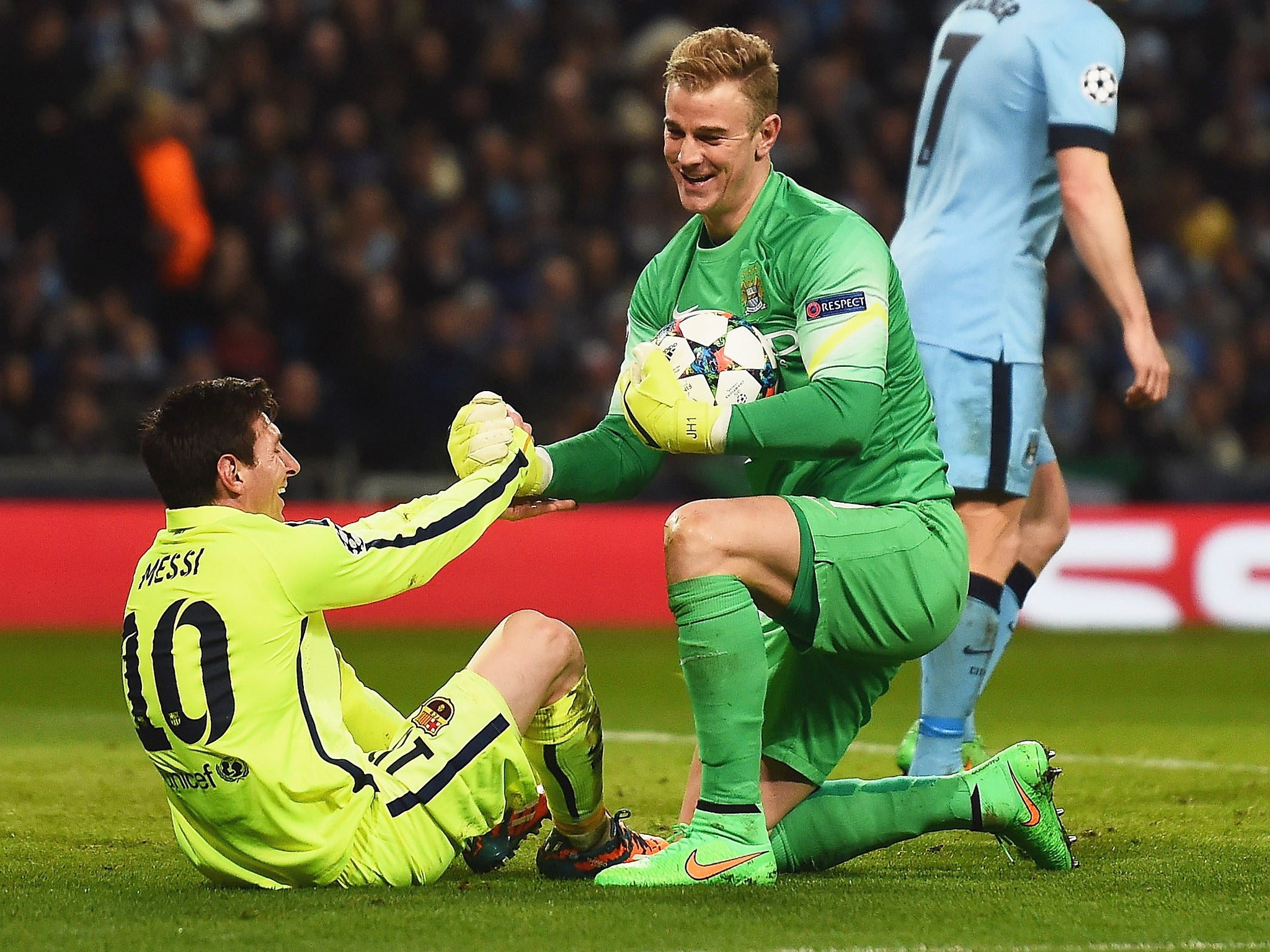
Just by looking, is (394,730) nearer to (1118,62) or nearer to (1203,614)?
(1118,62)

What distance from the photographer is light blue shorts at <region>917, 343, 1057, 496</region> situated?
17.1 feet

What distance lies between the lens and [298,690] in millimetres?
3797

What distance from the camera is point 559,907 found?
3680mm

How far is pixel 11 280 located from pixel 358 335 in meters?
2.06

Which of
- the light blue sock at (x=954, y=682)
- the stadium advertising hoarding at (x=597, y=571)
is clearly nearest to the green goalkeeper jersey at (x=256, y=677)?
the light blue sock at (x=954, y=682)

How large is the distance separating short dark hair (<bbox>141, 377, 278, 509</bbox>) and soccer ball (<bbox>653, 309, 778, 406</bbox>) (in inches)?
35.3

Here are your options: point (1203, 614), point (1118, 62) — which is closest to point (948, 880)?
point (1118, 62)

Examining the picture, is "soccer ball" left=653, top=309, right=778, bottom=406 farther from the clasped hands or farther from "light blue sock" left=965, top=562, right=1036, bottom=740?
"light blue sock" left=965, top=562, right=1036, bottom=740

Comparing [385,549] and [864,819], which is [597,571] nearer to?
[864,819]

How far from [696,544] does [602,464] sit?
593 millimetres

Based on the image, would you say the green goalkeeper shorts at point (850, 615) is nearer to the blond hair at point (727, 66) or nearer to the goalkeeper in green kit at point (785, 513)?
the goalkeeper in green kit at point (785, 513)

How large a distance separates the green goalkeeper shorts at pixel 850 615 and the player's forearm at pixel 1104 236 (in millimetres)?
1194

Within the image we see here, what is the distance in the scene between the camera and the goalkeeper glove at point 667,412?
394 cm

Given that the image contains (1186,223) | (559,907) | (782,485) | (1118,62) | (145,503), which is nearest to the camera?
(559,907)
